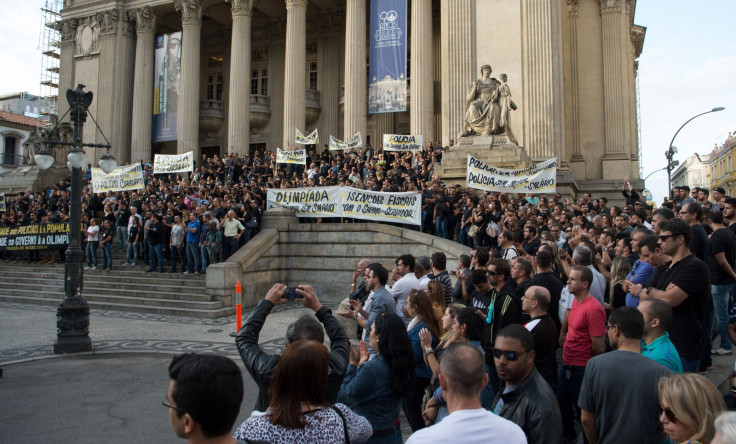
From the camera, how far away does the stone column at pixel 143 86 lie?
3362cm

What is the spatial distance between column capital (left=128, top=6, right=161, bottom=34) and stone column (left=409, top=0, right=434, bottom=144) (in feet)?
58.4

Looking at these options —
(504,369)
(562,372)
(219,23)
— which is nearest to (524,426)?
(504,369)

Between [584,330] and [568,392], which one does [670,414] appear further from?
[568,392]

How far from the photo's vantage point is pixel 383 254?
49.2 feet

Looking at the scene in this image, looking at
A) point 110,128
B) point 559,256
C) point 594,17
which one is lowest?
point 559,256

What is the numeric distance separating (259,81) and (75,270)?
2922 cm

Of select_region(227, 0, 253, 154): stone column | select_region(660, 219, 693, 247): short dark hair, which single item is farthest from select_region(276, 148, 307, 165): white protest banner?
select_region(660, 219, 693, 247): short dark hair

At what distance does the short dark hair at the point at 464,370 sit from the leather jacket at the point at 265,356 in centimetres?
83

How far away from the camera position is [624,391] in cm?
323

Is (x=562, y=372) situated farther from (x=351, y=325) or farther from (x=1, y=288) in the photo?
(x=1, y=288)

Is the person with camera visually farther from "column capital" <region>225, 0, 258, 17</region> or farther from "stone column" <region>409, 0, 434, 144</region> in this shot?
"column capital" <region>225, 0, 258, 17</region>

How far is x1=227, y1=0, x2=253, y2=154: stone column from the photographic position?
3092 cm

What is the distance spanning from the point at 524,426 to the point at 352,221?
45.6 feet

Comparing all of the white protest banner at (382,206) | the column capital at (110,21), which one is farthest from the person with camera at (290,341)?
the column capital at (110,21)
